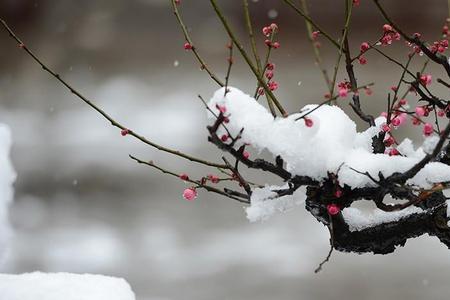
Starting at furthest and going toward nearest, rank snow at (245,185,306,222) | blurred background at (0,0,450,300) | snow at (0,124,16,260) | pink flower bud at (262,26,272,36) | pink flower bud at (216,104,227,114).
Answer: blurred background at (0,0,450,300) < snow at (0,124,16,260) < pink flower bud at (262,26,272,36) < snow at (245,185,306,222) < pink flower bud at (216,104,227,114)

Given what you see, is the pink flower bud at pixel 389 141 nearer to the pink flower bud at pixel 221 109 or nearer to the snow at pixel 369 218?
the snow at pixel 369 218

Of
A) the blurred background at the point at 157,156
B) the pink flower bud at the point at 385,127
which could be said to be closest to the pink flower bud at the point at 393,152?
the pink flower bud at the point at 385,127

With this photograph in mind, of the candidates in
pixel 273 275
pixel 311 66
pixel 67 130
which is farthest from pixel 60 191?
pixel 311 66

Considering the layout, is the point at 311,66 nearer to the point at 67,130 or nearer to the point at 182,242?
the point at 67,130

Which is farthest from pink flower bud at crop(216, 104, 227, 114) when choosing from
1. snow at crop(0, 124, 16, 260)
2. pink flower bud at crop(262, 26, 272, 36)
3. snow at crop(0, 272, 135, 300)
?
snow at crop(0, 124, 16, 260)

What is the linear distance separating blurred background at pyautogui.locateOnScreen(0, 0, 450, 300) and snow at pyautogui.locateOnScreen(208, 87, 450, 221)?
2157 millimetres

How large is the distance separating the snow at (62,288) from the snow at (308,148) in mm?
357

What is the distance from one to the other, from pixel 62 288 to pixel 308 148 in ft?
1.82

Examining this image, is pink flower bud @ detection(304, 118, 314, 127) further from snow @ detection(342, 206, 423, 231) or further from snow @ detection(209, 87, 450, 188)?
snow @ detection(342, 206, 423, 231)

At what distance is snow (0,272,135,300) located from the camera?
4.05ft

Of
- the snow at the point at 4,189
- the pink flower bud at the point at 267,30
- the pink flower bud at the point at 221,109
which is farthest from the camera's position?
the snow at the point at 4,189

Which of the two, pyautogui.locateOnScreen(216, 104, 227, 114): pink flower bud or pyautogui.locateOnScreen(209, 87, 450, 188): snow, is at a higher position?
pyautogui.locateOnScreen(209, 87, 450, 188): snow

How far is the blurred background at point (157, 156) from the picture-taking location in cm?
339

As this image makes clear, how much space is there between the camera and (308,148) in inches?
41.4
